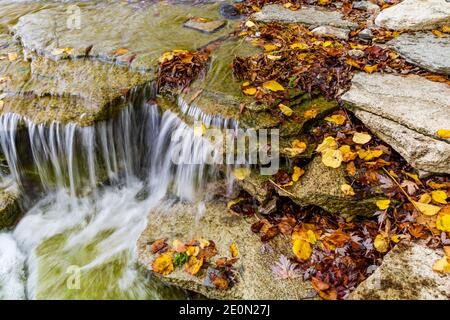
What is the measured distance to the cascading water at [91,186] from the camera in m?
3.88

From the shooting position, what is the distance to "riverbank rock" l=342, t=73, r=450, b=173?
3.12 metres

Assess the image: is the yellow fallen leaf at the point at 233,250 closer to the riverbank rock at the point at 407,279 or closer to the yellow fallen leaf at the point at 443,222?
the riverbank rock at the point at 407,279

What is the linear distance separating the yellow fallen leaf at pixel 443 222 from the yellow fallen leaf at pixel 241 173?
1.85 metres

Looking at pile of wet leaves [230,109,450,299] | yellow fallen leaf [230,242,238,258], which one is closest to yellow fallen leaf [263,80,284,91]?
pile of wet leaves [230,109,450,299]

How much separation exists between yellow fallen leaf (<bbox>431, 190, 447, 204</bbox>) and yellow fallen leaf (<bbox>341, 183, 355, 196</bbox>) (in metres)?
0.69

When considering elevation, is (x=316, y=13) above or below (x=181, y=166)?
above

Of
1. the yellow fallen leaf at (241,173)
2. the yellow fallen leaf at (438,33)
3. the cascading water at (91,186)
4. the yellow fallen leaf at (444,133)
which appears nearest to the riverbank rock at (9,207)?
the cascading water at (91,186)

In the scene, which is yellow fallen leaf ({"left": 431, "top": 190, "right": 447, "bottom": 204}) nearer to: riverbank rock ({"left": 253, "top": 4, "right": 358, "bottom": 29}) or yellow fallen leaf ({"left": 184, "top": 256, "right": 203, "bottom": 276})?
yellow fallen leaf ({"left": 184, "top": 256, "right": 203, "bottom": 276})

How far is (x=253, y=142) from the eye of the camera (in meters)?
3.72

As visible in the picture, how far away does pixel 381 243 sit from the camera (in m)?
3.10

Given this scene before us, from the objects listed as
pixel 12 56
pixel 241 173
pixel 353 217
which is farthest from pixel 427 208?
pixel 12 56

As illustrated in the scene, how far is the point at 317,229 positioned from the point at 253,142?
45.0 inches
